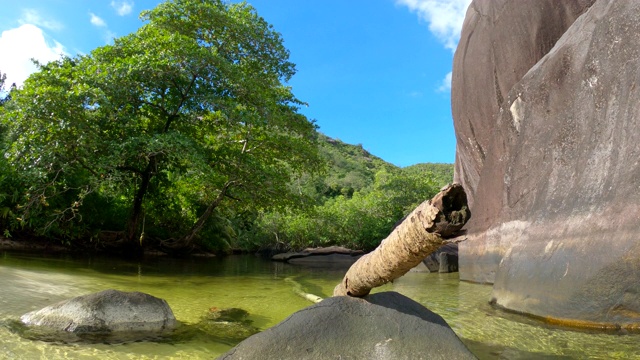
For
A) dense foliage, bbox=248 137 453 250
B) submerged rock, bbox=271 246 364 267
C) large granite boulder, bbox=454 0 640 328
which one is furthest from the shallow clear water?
dense foliage, bbox=248 137 453 250

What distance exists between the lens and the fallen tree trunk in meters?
2.49

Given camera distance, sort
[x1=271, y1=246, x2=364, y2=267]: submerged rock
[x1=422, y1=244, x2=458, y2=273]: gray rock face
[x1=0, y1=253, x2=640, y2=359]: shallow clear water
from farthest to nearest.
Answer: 1. [x1=271, y1=246, x2=364, y2=267]: submerged rock
2. [x1=422, y1=244, x2=458, y2=273]: gray rock face
3. [x1=0, y1=253, x2=640, y2=359]: shallow clear water

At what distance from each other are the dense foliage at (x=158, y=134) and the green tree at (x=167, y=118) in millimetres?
34

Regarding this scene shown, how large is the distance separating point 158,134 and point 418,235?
356 inches

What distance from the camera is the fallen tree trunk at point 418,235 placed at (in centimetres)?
249

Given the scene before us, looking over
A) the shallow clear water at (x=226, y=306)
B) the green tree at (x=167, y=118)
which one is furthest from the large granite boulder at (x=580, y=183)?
the green tree at (x=167, y=118)

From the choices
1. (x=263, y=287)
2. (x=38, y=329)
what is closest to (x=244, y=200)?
(x=263, y=287)

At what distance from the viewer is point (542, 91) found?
26.8ft

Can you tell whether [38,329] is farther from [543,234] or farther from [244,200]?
[244,200]

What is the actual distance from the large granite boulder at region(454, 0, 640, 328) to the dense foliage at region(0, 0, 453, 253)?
6.61 meters

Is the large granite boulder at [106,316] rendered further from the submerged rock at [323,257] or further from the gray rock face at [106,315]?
the submerged rock at [323,257]

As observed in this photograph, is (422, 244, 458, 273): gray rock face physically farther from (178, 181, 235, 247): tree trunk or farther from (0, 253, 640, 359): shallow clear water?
(178, 181, 235, 247): tree trunk

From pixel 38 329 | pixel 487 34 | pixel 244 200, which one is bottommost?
pixel 38 329

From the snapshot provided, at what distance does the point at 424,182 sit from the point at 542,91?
1576 centimetres
